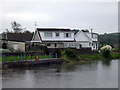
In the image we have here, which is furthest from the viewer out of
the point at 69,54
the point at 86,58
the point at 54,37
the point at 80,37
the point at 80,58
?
the point at 80,37

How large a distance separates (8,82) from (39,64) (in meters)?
10.8

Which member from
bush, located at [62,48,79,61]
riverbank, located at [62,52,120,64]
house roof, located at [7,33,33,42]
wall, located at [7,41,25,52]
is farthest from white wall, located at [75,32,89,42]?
bush, located at [62,48,79,61]

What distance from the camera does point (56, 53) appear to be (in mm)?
36125

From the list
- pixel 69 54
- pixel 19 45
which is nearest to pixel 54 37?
pixel 19 45

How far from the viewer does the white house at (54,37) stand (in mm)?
47531

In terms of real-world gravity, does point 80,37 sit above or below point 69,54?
above

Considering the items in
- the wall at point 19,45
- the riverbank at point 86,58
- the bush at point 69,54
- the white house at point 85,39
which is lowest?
the riverbank at point 86,58

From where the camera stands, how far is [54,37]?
48438 mm

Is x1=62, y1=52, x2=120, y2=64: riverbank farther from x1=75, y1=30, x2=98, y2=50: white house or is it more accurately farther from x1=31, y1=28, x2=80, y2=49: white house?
x1=75, y1=30, x2=98, y2=50: white house

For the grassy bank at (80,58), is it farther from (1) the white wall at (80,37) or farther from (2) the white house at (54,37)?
(1) the white wall at (80,37)

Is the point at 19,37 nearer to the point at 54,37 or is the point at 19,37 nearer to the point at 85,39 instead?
the point at 54,37

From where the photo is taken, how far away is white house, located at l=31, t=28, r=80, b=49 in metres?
47.5

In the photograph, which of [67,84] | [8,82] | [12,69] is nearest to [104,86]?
[67,84]

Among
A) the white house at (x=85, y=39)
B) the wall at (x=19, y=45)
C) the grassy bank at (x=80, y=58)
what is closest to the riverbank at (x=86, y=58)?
the grassy bank at (x=80, y=58)
